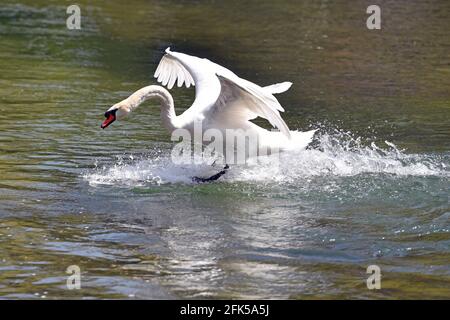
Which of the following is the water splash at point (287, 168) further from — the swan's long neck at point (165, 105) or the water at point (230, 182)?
the swan's long neck at point (165, 105)

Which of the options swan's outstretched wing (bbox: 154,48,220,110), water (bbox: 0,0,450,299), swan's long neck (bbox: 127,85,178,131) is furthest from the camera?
swan's outstretched wing (bbox: 154,48,220,110)

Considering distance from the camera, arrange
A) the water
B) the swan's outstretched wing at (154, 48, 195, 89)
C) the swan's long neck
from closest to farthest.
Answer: the water
the swan's long neck
the swan's outstretched wing at (154, 48, 195, 89)

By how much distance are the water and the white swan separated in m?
0.29

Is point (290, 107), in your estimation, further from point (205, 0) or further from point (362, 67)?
point (205, 0)

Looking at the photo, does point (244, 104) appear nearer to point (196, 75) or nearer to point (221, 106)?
point (221, 106)

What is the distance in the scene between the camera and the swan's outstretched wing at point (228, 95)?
28.3ft

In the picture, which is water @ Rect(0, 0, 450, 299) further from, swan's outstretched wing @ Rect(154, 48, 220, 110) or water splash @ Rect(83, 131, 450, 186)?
swan's outstretched wing @ Rect(154, 48, 220, 110)

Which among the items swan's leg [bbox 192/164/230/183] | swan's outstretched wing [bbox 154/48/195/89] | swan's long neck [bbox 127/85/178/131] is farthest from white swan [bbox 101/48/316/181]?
swan's outstretched wing [bbox 154/48/195/89]

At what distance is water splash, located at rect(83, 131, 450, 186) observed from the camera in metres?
9.24

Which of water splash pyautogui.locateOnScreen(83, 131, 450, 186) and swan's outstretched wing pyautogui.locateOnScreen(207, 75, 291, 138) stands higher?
swan's outstretched wing pyautogui.locateOnScreen(207, 75, 291, 138)

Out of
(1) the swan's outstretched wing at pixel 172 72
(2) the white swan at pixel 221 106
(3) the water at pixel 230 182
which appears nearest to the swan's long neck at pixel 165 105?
(2) the white swan at pixel 221 106

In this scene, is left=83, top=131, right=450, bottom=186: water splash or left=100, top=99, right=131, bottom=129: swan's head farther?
left=83, top=131, right=450, bottom=186: water splash

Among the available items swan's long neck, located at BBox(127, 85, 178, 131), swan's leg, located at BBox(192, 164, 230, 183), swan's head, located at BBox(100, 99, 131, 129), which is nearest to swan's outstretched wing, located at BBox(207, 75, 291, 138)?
swan's long neck, located at BBox(127, 85, 178, 131)

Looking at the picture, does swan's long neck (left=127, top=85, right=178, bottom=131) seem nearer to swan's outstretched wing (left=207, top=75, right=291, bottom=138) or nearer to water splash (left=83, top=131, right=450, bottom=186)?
swan's outstretched wing (left=207, top=75, right=291, bottom=138)
